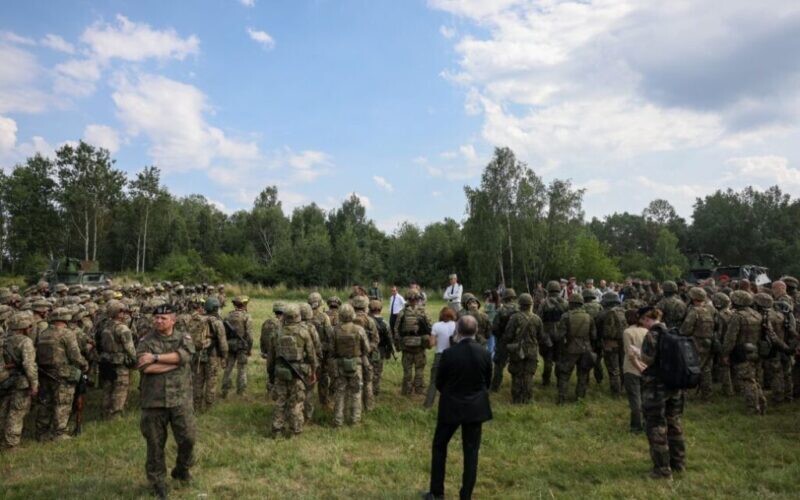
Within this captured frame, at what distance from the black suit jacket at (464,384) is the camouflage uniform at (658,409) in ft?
7.70

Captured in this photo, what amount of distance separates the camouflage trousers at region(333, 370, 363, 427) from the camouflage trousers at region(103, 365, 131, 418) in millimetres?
3766

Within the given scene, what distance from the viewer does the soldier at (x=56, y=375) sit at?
817 cm

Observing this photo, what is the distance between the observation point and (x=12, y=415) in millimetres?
7781

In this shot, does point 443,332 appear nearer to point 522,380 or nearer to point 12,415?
point 522,380

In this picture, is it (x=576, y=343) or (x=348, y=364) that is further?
(x=576, y=343)

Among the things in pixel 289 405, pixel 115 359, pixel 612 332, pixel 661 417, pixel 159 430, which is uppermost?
pixel 612 332

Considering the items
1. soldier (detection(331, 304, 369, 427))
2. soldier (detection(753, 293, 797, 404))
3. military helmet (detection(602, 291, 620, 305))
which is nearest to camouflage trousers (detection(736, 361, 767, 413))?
soldier (detection(753, 293, 797, 404))

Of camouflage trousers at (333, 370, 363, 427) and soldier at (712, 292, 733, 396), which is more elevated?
soldier at (712, 292, 733, 396)

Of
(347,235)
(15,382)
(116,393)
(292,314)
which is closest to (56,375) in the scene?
(15,382)

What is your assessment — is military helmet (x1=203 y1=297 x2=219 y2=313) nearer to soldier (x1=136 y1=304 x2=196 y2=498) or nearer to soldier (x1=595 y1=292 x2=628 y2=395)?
soldier (x1=136 y1=304 x2=196 y2=498)

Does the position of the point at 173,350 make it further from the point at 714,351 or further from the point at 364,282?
the point at 364,282

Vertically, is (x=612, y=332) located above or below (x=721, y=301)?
below

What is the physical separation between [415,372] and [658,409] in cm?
510

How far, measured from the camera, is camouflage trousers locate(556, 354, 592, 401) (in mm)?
10086
